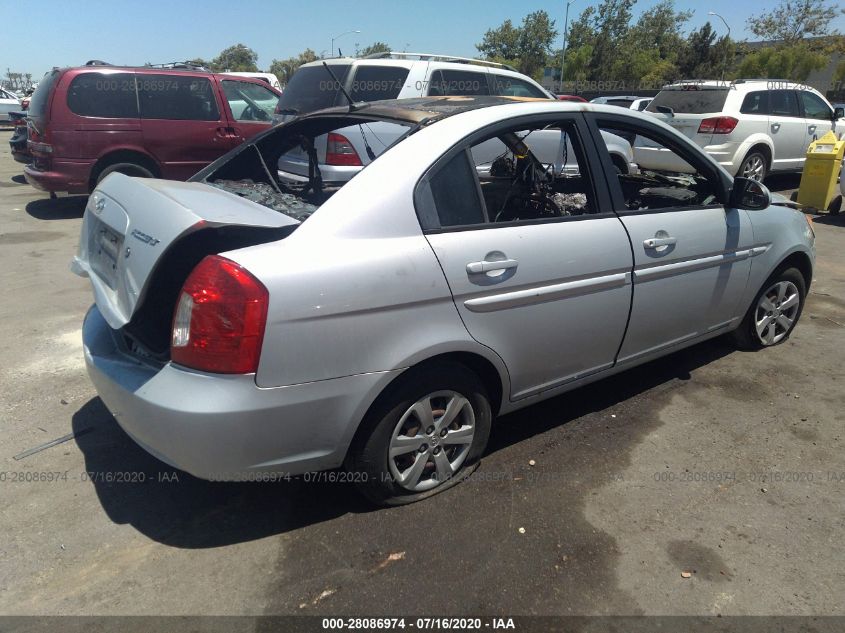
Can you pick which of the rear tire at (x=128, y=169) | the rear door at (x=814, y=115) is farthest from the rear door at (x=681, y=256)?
the rear door at (x=814, y=115)

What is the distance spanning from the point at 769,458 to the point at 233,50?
96403mm

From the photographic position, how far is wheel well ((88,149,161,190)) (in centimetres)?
855

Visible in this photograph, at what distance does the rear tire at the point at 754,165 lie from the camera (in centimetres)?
998

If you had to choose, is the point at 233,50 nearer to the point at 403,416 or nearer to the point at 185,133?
the point at 185,133

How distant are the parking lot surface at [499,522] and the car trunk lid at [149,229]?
930mm

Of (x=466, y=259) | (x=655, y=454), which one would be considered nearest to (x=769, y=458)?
(x=655, y=454)

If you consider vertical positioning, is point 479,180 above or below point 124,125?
above

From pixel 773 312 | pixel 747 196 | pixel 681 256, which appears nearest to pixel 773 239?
pixel 747 196

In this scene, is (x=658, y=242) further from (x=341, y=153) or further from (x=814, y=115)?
(x=814, y=115)

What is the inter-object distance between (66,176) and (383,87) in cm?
459

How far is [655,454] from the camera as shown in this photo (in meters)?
3.32

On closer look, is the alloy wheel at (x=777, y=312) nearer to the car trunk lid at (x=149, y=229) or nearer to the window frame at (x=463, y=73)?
the car trunk lid at (x=149, y=229)

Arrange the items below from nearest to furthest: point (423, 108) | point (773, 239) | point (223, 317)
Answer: point (223, 317) < point (423, 108) < point (773, 239)

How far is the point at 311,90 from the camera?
7.24m
